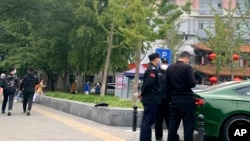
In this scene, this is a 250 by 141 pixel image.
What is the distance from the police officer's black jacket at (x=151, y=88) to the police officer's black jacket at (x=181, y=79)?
33cm

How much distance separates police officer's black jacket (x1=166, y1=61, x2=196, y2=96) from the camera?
7.30m

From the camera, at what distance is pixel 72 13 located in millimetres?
25234

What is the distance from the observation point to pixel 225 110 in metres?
7.99

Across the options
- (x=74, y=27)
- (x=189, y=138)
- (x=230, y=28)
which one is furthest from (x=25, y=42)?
(x=189, y=138)

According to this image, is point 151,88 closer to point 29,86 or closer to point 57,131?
point 57,131

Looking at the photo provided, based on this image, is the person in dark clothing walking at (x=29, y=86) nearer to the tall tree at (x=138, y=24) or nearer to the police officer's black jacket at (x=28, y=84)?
the police officer's black jacket at (x=28, y=84)

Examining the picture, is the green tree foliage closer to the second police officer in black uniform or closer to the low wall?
the low wall

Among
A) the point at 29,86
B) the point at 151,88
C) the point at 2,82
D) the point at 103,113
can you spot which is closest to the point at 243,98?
the point at 151,88

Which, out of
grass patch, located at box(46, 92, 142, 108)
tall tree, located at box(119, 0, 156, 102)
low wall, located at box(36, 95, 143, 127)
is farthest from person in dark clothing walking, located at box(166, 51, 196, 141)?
tall tree, located at box(119, 0, 156, 102)

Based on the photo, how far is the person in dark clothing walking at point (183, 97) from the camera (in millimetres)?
7293

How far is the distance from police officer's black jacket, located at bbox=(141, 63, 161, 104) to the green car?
0.96 meters

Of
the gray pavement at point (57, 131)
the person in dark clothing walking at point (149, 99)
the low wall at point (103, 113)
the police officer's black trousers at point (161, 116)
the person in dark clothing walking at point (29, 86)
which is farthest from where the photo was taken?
the person in dark clothing walking at point (29, 86)

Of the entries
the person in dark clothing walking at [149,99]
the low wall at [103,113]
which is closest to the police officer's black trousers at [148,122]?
the person in dark clothing walking at [149,99]

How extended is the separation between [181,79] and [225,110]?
1.29 metres
